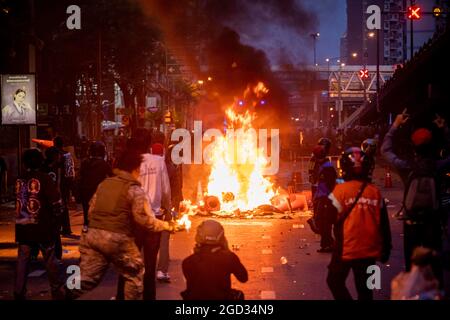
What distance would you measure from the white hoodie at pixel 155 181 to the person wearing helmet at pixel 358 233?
8.21 feet

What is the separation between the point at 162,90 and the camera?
53250 millimetres

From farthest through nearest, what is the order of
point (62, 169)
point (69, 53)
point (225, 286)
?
point (69, 53)
point (62, 169)
point (225, 286)

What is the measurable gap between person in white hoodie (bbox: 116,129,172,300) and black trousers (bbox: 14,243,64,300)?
88cm

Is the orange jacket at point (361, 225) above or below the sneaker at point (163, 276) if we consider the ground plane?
above

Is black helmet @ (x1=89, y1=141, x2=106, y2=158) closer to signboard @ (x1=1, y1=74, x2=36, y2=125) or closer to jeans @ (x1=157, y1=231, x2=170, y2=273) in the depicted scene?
jeans @ (x1=157, y1=231, x2=170, y2=273)

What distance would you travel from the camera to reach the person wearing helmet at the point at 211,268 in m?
5.48

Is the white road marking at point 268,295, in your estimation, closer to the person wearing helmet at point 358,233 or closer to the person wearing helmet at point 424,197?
the person wearing helmet at point 424,197

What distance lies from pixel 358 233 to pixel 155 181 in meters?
2.82

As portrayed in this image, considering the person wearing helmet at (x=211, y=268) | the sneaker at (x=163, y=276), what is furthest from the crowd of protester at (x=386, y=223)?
the sneaker at (x=163, y=276)

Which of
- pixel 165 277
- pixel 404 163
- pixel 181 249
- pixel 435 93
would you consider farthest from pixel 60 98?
pixel 404 163

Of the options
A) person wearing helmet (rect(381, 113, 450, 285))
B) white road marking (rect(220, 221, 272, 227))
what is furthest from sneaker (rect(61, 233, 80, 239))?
person wearing helmet (rect(381, 113, 450, 285))
